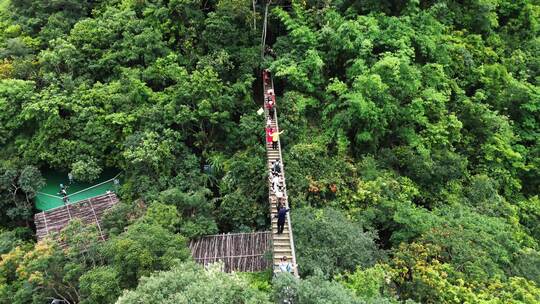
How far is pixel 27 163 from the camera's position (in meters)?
22.2

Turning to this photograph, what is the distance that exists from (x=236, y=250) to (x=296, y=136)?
22.6 ft

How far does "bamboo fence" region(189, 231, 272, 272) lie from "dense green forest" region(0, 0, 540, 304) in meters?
0.80

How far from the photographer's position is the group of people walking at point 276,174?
15495mm

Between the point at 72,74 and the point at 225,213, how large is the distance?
12.8m

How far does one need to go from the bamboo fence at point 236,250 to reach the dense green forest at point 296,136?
801mm

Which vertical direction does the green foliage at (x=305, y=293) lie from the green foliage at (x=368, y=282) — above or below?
above

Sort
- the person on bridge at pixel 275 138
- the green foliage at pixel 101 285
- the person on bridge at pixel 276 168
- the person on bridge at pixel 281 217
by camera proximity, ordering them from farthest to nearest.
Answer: the person on bridge at pixel 275 138 < the person on bridge at pixel 276 168 < the person on bridge at pixel 281 217 < the green foliage at pixel 101 285

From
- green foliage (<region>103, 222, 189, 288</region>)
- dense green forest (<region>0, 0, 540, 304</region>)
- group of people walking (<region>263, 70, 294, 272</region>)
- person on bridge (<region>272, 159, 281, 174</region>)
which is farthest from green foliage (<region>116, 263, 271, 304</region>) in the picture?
person on bridge (<region>272, 159, 281, 174</region>)

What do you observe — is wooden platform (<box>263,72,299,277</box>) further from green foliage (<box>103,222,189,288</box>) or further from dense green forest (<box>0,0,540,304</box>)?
green foliage (<box>103,222,189,288</box>)

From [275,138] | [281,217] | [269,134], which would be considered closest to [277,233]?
[281,217]

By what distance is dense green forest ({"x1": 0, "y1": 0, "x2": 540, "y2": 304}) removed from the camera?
53.9 ft

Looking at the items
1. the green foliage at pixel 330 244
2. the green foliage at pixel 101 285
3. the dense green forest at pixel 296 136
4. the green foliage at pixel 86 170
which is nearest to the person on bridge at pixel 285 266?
the green foliage at pixel 330 244

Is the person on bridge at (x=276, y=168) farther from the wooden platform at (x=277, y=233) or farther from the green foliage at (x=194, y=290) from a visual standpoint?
the green foliage at (x=194, y=290)

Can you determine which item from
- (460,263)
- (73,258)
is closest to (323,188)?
(460,263)
